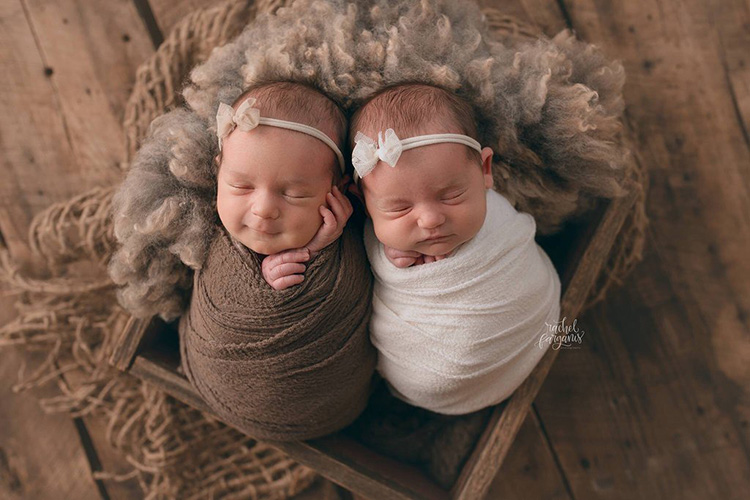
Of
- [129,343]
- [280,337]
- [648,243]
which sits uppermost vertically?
[280,337]

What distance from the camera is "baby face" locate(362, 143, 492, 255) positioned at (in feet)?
2.91

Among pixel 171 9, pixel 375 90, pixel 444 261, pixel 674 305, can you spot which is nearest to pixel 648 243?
pixel 674 305

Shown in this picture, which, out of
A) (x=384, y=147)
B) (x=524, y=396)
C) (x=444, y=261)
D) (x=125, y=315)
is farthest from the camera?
(x=125, y=315)

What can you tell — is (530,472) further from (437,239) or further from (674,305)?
(437,239)

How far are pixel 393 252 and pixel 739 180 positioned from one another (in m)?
0.93

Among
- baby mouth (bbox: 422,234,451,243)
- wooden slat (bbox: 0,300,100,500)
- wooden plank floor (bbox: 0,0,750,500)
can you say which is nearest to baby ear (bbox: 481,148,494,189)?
baby mouth (bbox: 422,234,451,243)

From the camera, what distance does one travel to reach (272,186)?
2.91 ft

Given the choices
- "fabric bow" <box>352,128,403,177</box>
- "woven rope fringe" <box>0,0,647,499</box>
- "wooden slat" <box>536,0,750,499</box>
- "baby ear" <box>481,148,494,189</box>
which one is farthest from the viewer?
"wooden slat" <box>536,0,750,499</box>

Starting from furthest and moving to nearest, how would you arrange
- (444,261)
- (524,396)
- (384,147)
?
(524,396)
(444,261)
(384,147)

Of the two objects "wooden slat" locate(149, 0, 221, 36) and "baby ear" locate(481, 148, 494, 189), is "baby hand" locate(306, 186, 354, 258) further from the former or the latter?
→ "wooden slat" locate(149, 0, 221, 36)

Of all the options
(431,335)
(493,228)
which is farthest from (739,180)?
(431,335)

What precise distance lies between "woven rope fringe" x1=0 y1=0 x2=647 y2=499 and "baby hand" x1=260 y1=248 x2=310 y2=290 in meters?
0.50

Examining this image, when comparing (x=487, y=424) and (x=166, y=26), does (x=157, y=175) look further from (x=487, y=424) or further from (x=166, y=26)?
(x=487, y=424)

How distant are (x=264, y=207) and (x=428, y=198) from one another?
24 cm
